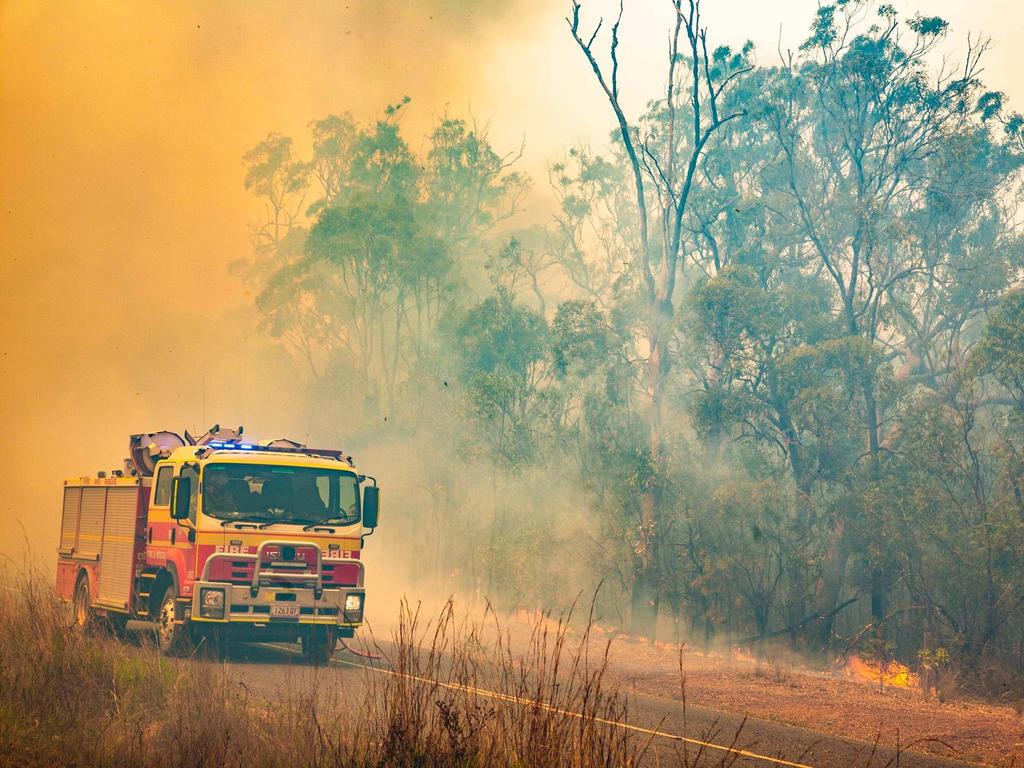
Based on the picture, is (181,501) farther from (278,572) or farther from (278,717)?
(278,717)

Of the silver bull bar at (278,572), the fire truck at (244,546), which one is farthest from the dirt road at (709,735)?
the silver bull bar at (278,572)

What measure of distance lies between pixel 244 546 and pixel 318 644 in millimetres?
2052

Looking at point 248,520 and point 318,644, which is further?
point 318,644

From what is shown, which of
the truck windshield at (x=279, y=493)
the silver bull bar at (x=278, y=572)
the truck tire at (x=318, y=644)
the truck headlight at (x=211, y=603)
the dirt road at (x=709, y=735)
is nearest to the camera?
the dirt road at (x=709, y=735)

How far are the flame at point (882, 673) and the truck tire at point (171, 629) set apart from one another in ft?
40.6

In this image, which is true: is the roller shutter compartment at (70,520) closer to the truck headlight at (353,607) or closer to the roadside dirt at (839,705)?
the truck headlight at (353,607)

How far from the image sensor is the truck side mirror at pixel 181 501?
15656 millimetres

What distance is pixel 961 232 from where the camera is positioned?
3136cm

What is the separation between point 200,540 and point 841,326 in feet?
57.3

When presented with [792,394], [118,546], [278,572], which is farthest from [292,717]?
[792,394]

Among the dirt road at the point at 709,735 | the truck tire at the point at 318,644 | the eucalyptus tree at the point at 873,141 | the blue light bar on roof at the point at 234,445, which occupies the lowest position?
the dirt road at the point at 709,735

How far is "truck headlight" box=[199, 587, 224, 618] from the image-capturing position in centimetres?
1530

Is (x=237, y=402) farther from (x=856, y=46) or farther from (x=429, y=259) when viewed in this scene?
(x=856, y=46)

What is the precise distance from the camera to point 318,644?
16734 mm
